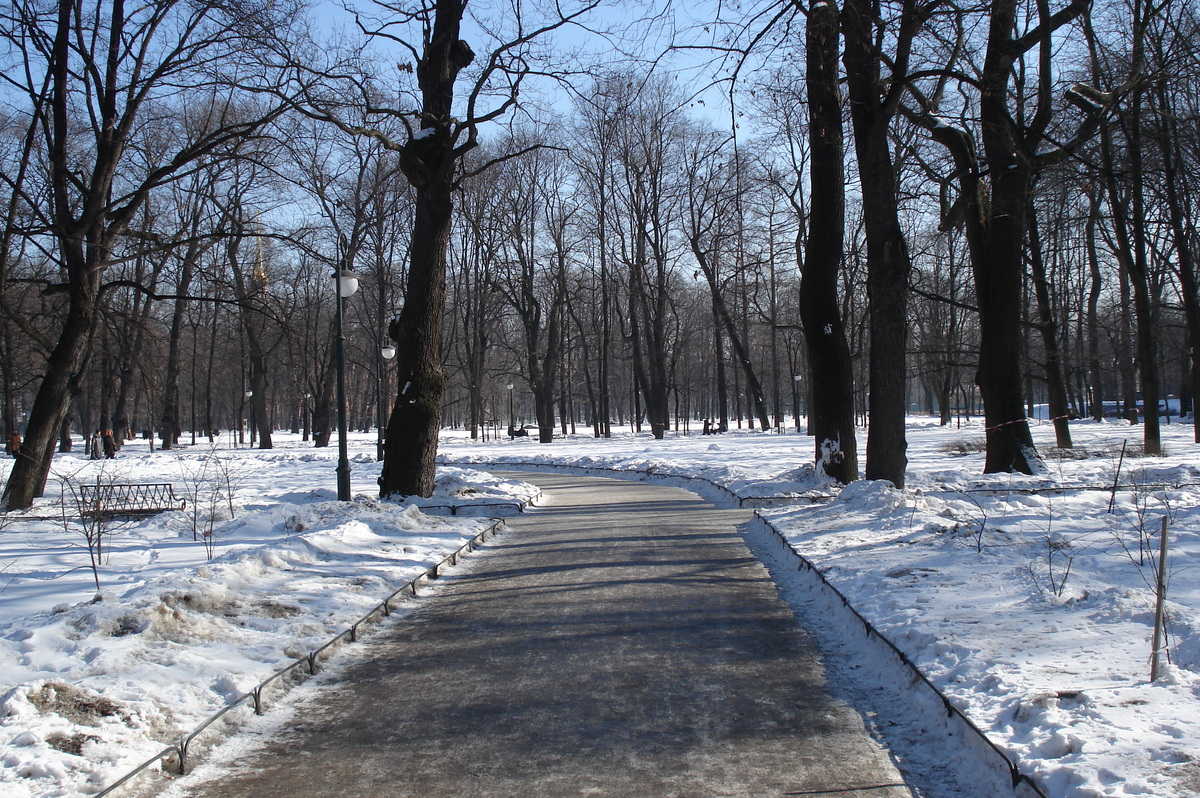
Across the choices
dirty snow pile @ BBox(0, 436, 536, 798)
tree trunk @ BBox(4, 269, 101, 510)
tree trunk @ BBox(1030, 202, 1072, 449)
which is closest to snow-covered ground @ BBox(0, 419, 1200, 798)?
dirty snow pile @ BBox(0, 436, 536, 798)

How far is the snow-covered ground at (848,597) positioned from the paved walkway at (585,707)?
0.65 metres

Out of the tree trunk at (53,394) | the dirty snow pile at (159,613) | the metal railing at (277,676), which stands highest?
the tree trunk at (53,394)

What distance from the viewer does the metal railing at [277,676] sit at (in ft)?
13.0

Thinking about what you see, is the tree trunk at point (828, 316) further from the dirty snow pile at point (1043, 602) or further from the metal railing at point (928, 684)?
the metal railing at point (928, 684)

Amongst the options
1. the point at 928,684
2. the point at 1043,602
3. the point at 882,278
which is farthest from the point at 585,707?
the point at 882,278

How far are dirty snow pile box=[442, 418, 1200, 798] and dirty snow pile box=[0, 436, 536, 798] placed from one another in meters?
4.22

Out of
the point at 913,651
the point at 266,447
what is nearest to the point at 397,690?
the point at 913,651

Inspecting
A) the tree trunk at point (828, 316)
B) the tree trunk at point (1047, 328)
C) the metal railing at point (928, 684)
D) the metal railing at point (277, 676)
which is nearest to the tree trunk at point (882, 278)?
the tree trunk at point (828, 316)

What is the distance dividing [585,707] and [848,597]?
10.4ft

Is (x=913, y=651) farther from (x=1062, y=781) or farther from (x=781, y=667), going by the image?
(x=1062, y=781)

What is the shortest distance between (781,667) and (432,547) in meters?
5.92

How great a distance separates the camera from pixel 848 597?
23.3 feet

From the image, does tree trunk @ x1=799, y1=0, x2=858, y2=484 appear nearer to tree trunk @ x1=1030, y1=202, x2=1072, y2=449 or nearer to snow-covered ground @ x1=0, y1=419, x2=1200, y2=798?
snow-covered ground @ x1=0, y1=419, x2=1200, y2=798

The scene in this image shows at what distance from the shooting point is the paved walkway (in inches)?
152
